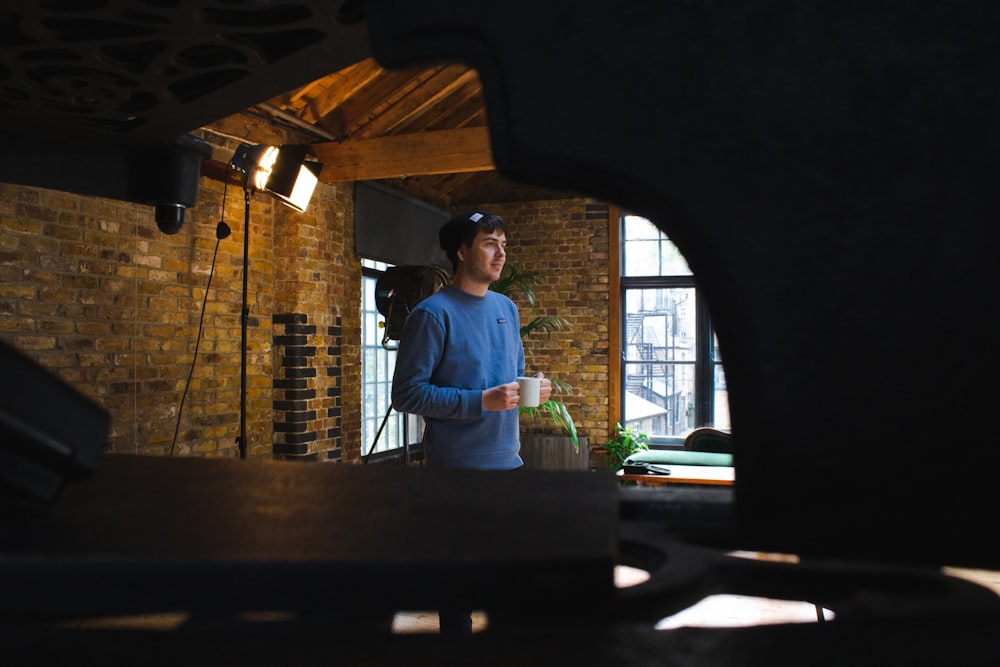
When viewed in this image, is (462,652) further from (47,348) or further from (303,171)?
(303,171)

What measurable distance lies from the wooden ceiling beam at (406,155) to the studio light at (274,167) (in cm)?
130

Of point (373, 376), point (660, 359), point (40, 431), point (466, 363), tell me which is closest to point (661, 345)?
point (660, 359)

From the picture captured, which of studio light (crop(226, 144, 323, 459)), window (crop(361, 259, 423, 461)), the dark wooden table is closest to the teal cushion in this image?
window (crop(361, 259, 423, 461))

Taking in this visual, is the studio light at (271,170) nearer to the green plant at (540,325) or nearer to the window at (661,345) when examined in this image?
the green plant at (540,325)

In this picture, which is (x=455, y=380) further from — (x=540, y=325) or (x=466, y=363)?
(x=540, y=325)

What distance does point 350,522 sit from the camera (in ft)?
1.06

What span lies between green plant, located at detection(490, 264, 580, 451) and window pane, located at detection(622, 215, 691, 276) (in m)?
0.89

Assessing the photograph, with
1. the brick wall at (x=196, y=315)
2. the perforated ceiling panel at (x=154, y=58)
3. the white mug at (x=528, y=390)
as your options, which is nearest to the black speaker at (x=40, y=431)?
the perforated ceiling panel at (x=154, y=58)

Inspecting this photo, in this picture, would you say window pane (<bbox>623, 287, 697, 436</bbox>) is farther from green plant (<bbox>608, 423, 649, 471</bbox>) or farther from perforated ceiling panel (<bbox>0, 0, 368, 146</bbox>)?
perforated ceiling panel (<bbox>0, 0, 368, 146</bbox>)

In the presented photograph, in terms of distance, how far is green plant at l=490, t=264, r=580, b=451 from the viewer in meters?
6.87

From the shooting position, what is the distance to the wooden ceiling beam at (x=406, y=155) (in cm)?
558

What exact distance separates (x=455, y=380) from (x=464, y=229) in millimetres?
492

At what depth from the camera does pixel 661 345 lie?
311 inches

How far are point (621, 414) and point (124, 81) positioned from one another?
749 cm
